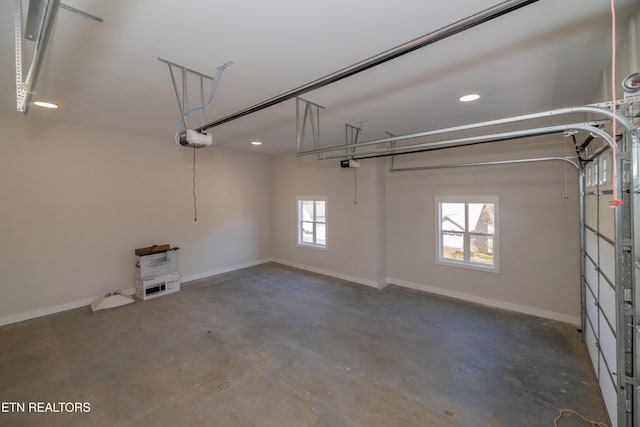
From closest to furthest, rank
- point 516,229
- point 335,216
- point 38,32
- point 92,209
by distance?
point 38,32 → point 516,229 → point 92,209 → point 335,216

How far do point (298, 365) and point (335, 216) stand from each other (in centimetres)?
351

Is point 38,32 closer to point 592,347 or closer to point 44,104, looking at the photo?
point 44,104

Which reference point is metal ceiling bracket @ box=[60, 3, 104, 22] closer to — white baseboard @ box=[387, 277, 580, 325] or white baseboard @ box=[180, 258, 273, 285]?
white baseboard @ box=[180, 258, 273, 285]

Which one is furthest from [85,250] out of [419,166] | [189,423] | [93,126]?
[419,166]

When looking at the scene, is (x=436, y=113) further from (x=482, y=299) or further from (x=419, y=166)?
(x=482, y=299)

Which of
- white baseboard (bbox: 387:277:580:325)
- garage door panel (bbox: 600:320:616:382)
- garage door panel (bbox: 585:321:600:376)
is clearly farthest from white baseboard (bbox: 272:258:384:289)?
garage door panel (bbox: 600:320:616:382)

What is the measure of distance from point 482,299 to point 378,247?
6.15 feet

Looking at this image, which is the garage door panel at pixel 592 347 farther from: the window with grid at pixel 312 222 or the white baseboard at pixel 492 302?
the window with grid at pixel 312 222

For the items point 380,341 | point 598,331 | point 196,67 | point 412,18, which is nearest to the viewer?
point 412,18

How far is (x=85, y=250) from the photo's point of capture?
436 centimetres

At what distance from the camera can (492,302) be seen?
14.0ft

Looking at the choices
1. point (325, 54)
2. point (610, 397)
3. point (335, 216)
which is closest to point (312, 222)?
point (335, 216)

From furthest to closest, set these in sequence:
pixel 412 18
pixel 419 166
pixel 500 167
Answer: pixel 419 166 < pixel 500 167 < pixel 412 18

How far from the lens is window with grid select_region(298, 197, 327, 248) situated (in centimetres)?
631
